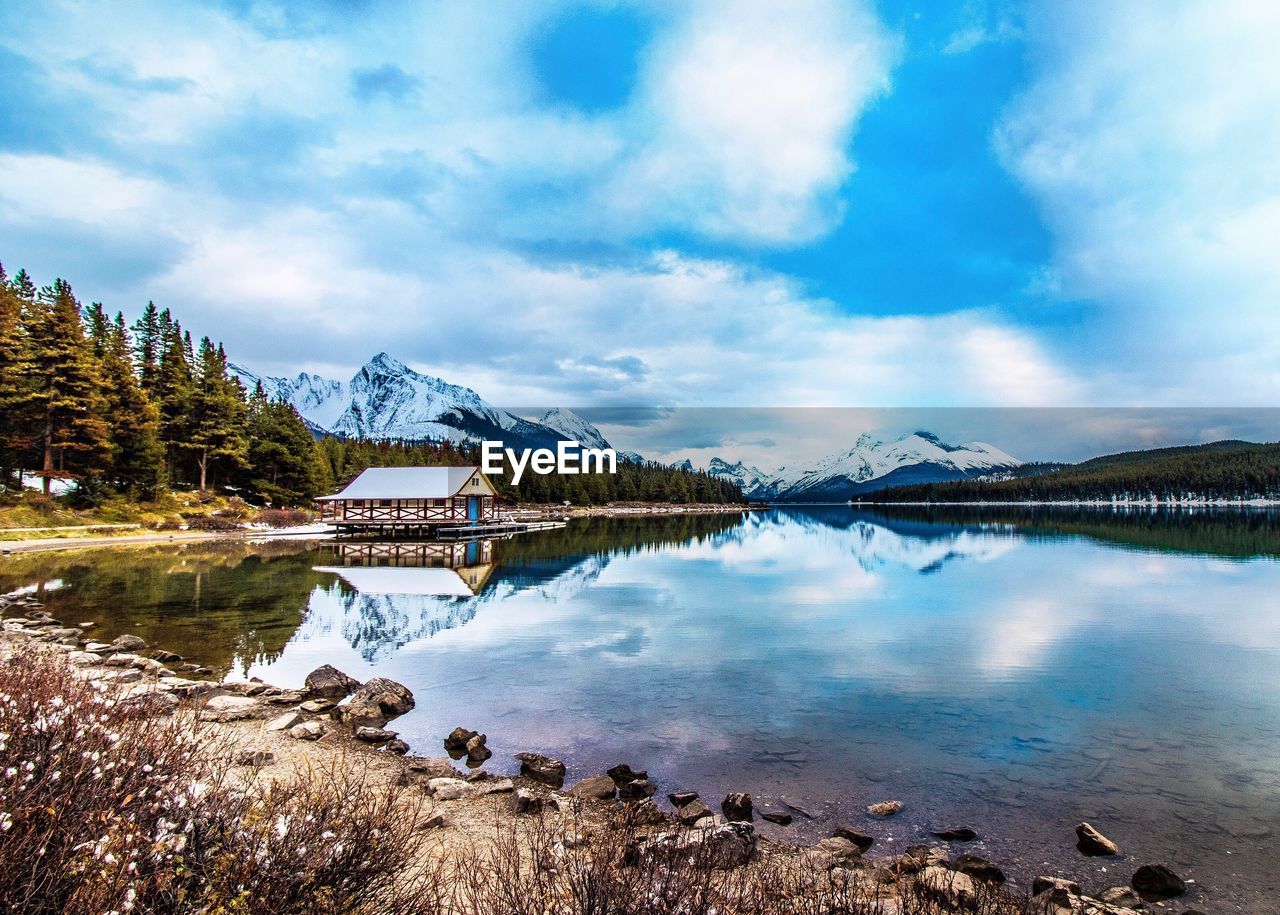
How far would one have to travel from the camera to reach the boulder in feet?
53.7

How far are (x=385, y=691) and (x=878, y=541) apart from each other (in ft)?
214

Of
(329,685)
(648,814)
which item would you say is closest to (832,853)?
(648,814)

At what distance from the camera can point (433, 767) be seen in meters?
9.95

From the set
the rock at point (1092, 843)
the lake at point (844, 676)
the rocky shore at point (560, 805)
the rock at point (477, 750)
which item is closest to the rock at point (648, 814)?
the rocky shore at point (560, 805)

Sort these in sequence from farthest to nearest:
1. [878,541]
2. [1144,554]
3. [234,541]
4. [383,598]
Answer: [878,541], [234,541], [1144,554], [383,598]

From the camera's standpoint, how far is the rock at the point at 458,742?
11.0 metres

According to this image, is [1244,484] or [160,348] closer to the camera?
[160,348]

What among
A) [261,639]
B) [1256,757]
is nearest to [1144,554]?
[1256,757]

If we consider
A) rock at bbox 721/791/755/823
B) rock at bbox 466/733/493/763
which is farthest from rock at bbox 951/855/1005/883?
rock at bbox 466/733/493/763

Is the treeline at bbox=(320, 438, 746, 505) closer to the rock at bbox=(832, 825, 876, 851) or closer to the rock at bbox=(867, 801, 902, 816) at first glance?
the rock at bbox=(867, 801, 902, 816)

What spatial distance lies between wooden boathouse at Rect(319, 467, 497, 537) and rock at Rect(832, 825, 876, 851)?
192 feet

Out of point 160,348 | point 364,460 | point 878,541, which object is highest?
point 160,348

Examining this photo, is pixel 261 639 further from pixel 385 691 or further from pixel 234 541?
pixel 234 541

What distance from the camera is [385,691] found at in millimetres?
13180
